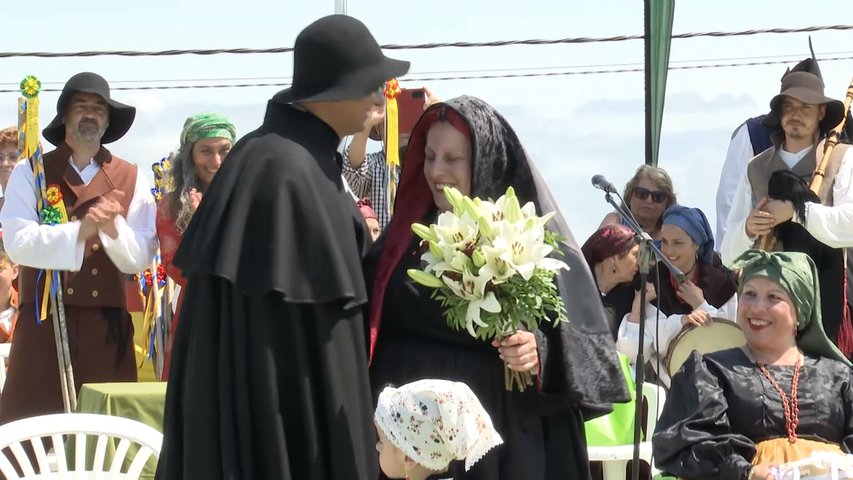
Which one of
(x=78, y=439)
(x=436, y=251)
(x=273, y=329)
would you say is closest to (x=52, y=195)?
(x=78, y=439)

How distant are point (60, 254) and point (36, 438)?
6.01 ft

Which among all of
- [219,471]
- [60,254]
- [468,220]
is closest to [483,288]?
[468,220]

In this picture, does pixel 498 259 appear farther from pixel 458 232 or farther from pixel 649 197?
pixel 649 197

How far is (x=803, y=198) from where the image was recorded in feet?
23.7

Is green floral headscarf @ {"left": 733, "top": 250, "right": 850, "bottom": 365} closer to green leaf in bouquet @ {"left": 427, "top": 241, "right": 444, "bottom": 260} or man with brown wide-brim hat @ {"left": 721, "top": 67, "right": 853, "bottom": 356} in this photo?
man with brown wide-brim hat @ {"left": 721, "top": 67, "right": 853, "bottom": 356}

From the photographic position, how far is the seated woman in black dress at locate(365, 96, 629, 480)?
4438mm

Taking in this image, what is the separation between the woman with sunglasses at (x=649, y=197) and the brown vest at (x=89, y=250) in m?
2.59

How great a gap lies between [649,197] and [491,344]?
12.6 feet

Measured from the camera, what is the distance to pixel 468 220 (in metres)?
4.21

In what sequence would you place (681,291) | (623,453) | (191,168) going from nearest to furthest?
(623,453)
(191,168)
(681,291)

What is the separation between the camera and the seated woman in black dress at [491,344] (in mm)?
4438

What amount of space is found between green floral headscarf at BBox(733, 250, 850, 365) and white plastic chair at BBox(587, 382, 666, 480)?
969mm

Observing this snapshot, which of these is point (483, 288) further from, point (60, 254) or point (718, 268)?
point (718, 268)

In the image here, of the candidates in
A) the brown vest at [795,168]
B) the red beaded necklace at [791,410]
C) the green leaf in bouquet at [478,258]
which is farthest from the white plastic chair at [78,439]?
the brown vest at [795,168]
